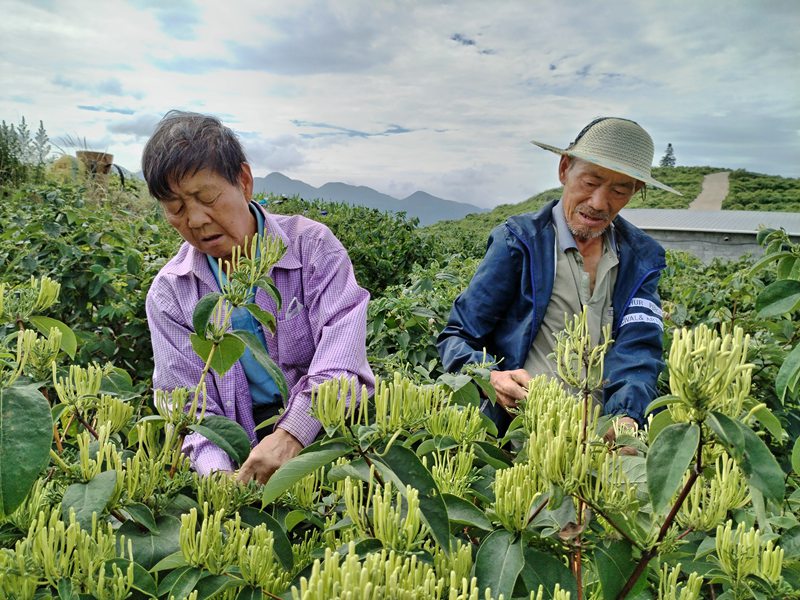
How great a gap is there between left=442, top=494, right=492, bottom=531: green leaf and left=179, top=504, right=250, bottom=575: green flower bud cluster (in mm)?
243

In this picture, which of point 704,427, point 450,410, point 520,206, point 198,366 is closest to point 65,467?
point 450,410

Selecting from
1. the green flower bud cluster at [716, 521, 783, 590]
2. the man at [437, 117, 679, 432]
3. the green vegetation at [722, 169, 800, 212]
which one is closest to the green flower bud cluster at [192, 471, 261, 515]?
the green flower bud cluster at [716, 521, 783, 590]

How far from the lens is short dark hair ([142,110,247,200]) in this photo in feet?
6.47

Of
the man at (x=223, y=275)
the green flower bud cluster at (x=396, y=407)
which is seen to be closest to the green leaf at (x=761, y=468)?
the green flower bud cluster at (x=396, y=407)

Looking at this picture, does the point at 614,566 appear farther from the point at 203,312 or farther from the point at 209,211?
the point at 209,211

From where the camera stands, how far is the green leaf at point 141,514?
842mm

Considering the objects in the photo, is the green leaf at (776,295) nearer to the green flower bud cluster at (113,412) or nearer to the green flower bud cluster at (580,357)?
the green flower bud cluster at (580,357)

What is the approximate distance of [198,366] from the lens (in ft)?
6.83

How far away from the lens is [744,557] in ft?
2.51

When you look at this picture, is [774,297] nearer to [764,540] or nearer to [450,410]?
[764,540]

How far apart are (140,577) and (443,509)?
0.36m

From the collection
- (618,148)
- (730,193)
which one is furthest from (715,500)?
(730,193)

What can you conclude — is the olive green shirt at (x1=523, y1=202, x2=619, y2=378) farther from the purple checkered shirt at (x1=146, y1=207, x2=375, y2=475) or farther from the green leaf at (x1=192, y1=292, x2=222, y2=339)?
the green leaf at (x1=192, y1=292, x2=222, y2=339)

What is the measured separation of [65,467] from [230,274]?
1.15 feet
